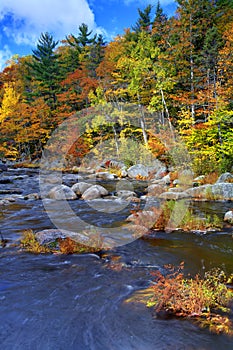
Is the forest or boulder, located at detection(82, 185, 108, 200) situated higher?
the forest

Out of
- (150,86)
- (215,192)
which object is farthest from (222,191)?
(150,86)

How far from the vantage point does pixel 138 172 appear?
19.2 metres

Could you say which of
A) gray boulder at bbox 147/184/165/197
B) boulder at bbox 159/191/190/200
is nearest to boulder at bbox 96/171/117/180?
gray boulder at bbox 147/184/165/197

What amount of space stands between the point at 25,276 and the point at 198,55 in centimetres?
1766

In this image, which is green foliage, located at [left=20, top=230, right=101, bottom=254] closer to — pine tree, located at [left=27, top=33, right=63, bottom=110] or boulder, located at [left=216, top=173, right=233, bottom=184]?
boulder, located at [left=216, top=173, right=233, bottom=184]

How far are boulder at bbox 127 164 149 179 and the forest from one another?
1630 mm

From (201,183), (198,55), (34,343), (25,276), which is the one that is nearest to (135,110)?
(198,55)

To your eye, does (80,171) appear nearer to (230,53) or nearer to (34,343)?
(230,53)

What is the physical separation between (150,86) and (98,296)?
20408 millimetres

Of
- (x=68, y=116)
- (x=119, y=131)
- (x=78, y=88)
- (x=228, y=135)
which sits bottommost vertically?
(x=228, y=135)

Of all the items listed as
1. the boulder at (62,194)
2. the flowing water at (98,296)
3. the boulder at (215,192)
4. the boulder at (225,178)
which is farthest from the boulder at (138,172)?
the flowing water at (98,296)

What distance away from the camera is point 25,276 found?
481 centimetres

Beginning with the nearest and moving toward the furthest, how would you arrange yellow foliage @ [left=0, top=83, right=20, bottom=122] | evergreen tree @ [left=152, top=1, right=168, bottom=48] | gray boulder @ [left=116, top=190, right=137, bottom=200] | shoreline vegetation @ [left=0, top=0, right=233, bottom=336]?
shoreline vegetation @ [left=0, top=0, right=233, bottom=336]
gray boulder @ [left=116, top=190, right=137, bottom=200]
evergreen tree @ [left=152, top=1, right=168, bottom=48]
yellow foliage @ [left=0, top=83, right=20, bottom=122]

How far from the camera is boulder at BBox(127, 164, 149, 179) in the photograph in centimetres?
1878
